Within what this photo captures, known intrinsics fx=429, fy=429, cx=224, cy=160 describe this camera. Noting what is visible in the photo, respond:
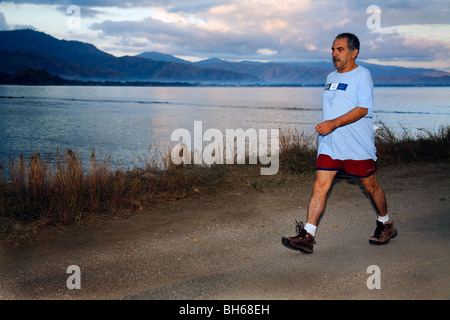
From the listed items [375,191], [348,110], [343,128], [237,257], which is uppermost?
[348,110]

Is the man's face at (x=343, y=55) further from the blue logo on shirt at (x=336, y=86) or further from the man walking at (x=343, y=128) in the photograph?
the blue logo on shirt at (x=336, y=86)

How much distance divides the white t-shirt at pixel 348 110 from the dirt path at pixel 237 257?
1.11 meters

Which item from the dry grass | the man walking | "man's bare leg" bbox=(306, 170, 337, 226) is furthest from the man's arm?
the dry grass

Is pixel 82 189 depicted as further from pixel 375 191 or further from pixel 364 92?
pixel 364 92

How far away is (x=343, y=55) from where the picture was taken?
447 centimetres

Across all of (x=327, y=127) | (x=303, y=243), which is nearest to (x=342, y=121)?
(x=327, y=127)

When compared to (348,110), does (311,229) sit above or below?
below

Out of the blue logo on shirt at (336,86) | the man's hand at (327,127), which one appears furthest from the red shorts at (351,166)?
the blue logo on shirt at (336,86)

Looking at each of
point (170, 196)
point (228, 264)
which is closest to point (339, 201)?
point (170, 196)

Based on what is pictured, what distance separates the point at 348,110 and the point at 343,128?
20cm

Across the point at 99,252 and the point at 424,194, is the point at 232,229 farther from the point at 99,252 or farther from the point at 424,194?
the point at 424,194

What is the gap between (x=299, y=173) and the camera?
887 cm
